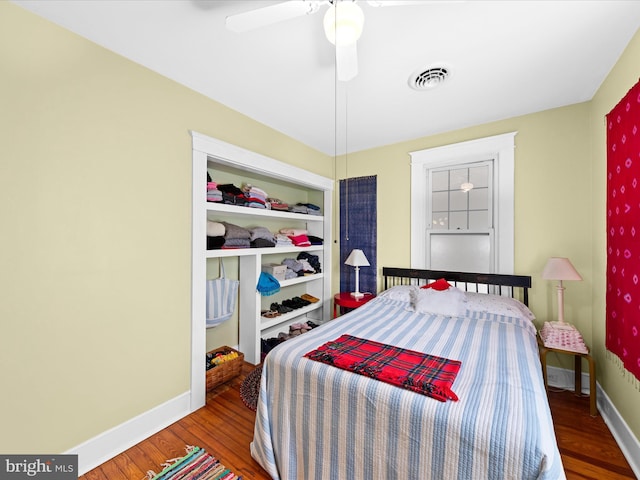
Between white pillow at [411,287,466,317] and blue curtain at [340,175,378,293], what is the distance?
966 millimetres

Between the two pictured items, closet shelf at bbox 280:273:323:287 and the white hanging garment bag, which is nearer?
the white hanging garment bag

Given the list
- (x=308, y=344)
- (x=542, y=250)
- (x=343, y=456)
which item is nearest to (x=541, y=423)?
(x=343, y=456)

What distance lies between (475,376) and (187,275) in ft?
6.66

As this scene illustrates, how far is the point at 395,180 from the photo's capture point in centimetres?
334

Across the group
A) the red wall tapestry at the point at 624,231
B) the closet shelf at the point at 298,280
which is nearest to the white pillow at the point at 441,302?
the red wall tapestry at the point at 624,231

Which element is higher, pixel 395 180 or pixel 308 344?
pixel 395 180

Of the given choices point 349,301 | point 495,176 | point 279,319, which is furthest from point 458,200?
point 279,319

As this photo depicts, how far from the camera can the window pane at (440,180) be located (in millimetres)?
3057

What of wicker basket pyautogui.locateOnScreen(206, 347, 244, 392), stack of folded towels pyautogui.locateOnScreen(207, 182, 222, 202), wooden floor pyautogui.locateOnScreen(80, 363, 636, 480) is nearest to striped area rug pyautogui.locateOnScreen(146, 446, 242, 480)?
wooden floor pyautogui.locateOnScreen(80, 363, 636, 480)

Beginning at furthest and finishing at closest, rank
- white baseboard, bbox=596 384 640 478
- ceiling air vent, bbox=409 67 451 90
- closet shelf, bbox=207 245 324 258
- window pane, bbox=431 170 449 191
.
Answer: window pane, bbox=431 170 449 191 < closet shelf, bbox=207 245 324 258 < ceiling air vent, bbox=409 67 451 90 < white baseboard, bbox=596 384 640 478

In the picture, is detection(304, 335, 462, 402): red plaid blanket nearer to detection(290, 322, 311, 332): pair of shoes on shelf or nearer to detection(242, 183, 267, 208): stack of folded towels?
detection(242, 183, 267, 208): stack of folded towels

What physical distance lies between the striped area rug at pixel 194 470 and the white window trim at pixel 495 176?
2.56 m

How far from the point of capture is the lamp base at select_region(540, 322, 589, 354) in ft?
6.68

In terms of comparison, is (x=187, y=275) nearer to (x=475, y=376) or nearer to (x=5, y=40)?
(x=5, y=40)
